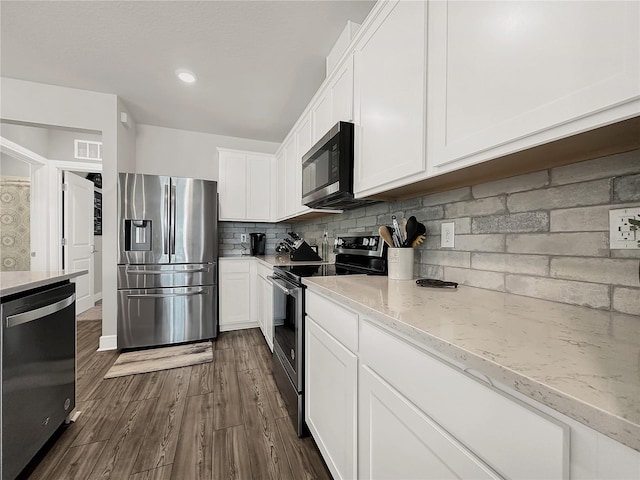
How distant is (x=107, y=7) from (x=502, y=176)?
2.54 meters

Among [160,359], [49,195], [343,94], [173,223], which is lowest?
[160,359]

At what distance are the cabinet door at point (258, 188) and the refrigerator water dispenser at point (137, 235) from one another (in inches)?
45.0

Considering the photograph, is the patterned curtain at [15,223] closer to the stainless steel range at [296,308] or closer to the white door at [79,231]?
the white door at [79,231]

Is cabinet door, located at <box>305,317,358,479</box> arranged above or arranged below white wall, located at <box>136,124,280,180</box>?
below

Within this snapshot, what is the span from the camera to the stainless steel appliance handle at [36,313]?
119 cm

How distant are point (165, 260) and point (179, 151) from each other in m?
1.65

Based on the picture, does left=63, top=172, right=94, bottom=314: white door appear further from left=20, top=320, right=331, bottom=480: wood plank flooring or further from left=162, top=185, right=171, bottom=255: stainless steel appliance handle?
left=20, top=320, right=331, bottom=480: wood plank flooring

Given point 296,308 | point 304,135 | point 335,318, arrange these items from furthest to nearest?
point 304,135, point 296,308, point 335,318

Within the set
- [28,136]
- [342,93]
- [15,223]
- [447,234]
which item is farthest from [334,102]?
[15,223]

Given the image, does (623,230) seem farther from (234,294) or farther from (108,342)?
(108,342)

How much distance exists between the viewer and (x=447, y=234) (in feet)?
4.41

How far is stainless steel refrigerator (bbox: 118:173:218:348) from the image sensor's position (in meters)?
2.79

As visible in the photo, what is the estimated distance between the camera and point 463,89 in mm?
873

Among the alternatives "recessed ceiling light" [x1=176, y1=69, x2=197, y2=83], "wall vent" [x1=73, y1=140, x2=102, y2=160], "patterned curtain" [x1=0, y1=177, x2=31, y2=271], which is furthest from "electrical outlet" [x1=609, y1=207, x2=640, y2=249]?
"patterned curtain" [x1=0, y1=177, x2=31, y2=271]
